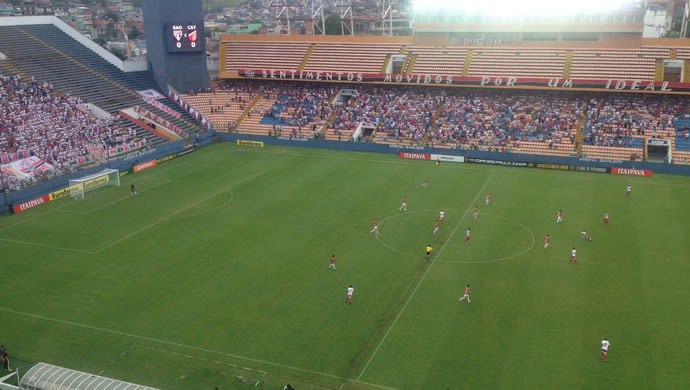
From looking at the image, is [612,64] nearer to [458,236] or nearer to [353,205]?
[353,205]

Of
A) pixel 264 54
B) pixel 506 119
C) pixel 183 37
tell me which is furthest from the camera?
pixel 264 54

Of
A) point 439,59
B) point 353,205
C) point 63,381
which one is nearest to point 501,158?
point 439,59

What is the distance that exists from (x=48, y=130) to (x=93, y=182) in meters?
9.92

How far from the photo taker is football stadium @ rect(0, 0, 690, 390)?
2436 centimetres

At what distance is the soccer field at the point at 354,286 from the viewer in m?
23.4

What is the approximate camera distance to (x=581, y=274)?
1238 inches

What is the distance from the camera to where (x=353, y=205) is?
4372 cm

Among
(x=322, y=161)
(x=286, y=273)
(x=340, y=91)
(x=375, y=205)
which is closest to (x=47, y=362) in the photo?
(x=286, y=273)

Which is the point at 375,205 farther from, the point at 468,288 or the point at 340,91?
the point at 340,91

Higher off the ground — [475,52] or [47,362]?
[475,52]

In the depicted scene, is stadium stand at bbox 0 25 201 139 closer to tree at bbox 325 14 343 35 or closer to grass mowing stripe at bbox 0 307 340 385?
grass mowing stripe at bbox 0 307 340 385

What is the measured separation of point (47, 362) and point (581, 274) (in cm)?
2568

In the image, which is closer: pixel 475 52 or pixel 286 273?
pixel 286 273

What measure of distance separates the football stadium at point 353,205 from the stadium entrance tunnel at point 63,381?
102mm
